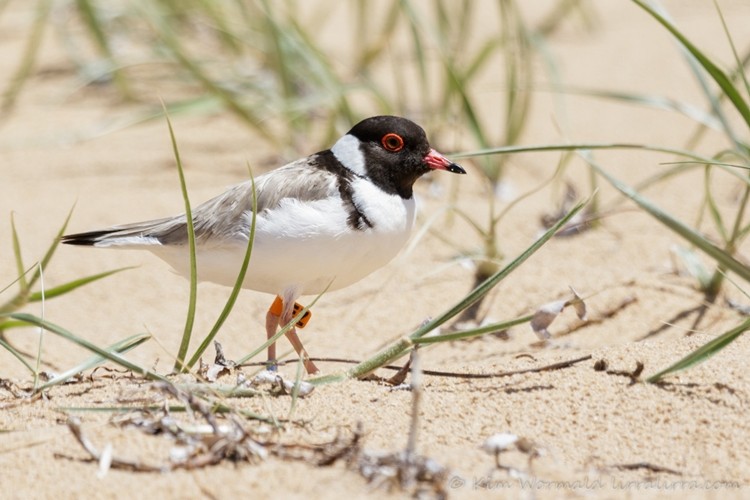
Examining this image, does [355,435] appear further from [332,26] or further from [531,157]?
[332,26]

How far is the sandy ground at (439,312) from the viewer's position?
277 cm

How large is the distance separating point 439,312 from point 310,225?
1216 mm

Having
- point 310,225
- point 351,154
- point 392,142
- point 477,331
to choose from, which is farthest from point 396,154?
point 477,331

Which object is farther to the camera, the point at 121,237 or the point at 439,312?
the point at 439,312

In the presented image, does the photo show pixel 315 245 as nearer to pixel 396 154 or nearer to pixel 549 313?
pixel 396 154

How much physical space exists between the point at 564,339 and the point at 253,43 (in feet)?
12.5

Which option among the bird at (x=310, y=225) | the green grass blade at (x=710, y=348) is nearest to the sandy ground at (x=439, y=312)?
the green grass blade at (x=710, y=348)

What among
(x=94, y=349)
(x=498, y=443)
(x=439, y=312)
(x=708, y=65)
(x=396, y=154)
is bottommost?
(x=439, y=312)

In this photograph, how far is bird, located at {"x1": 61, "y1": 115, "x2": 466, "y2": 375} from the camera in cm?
395

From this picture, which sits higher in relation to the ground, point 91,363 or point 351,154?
point 351,154

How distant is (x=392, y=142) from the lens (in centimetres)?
433

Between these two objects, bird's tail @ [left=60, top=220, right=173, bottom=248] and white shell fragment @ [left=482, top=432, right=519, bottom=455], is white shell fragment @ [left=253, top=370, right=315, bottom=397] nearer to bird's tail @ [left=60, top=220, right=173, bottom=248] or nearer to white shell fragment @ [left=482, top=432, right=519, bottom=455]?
white shell fragment @ [left=482, top=432, right=519, bottom=455]

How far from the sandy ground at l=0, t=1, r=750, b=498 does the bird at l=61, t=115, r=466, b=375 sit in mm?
254

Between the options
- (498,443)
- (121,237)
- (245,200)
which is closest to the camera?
(498,443)
